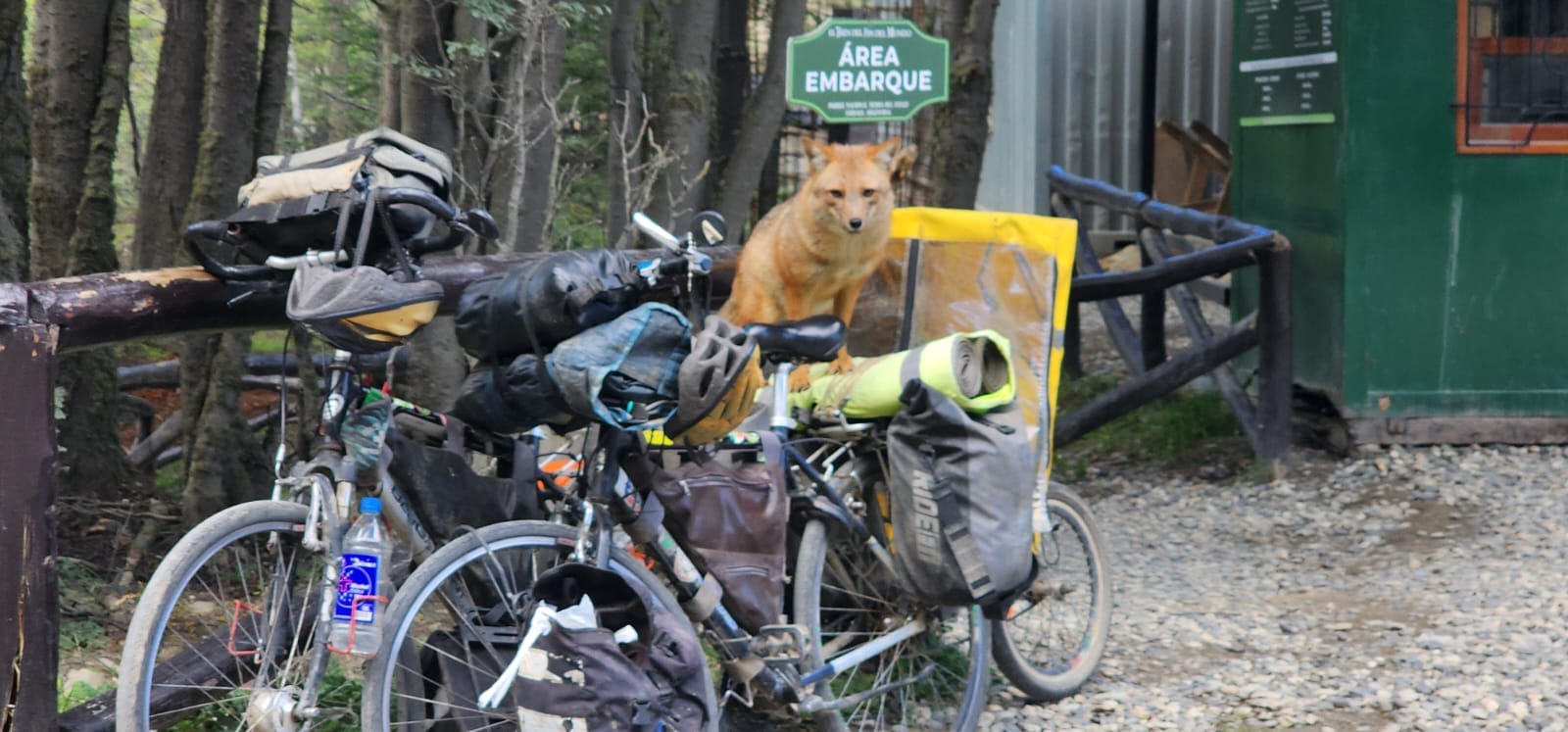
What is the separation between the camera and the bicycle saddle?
404 centimetres

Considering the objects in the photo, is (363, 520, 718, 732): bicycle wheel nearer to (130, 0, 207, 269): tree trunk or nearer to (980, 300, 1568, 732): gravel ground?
(980, 300, 1568, 732): gravel ground

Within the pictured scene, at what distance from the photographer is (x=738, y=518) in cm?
395

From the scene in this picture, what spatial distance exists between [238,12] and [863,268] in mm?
3115

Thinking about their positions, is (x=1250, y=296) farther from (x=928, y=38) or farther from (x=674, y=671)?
(x=674, y=671)

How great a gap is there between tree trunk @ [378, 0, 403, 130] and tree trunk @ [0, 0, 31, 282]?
1.34 metres

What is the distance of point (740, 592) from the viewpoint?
3973mm

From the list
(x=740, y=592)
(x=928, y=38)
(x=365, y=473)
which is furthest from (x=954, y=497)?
(x=928, y=38)

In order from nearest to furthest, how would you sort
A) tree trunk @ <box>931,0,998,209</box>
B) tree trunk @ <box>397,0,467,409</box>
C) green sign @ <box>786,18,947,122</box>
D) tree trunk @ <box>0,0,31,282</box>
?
green sign @ <box>786,18,947,122</box> → tree trunk @ <box>0,0,31,282</box> → tree trunk @ <box>397,0,467,409</box> → tree trunk @ <box>931,0,998,209</box>

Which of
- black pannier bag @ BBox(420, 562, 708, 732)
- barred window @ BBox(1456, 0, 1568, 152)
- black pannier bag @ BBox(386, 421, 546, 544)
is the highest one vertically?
barred window @ BBox(1456, 0, 1568, 152)

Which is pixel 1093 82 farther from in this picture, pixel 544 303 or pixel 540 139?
pixel 544 303

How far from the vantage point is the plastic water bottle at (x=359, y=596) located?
3.15m

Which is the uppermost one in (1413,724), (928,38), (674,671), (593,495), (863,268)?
(928,38)

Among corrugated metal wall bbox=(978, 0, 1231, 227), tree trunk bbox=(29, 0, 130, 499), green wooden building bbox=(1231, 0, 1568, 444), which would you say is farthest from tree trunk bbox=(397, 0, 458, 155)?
corrugated metal wall bbox=(978, 0, 1231, 227)

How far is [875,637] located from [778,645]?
607 mm
